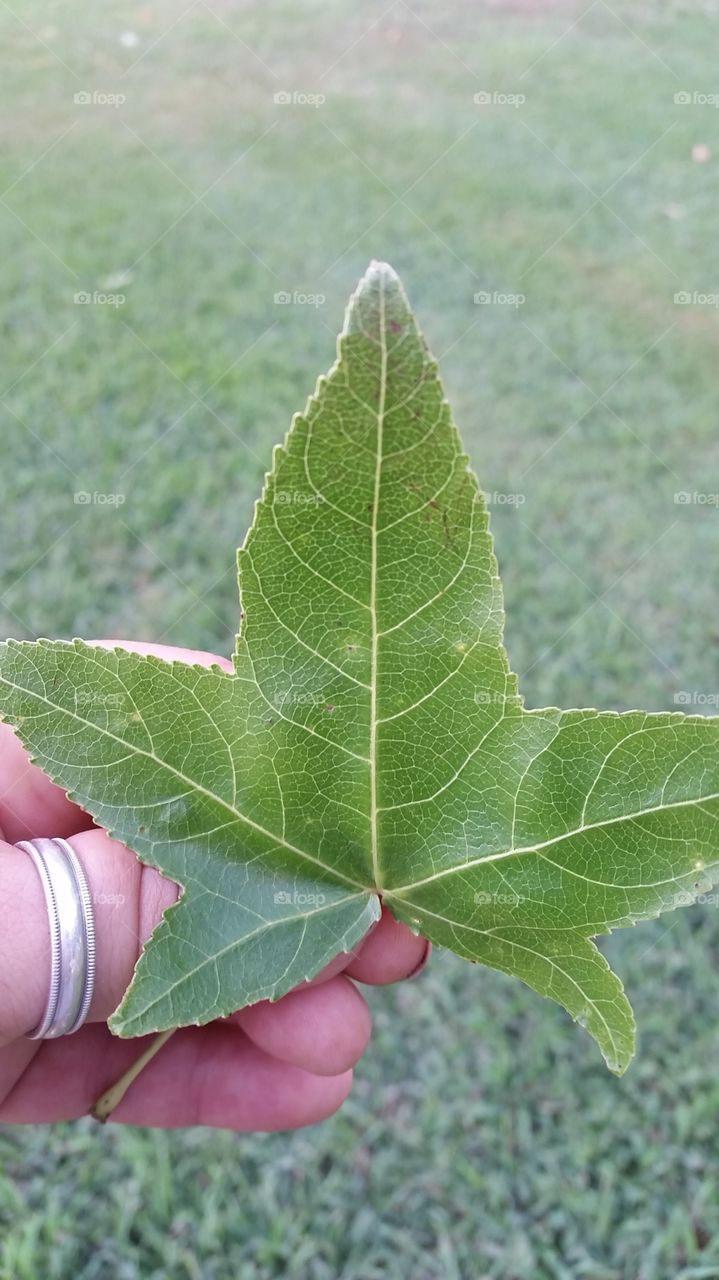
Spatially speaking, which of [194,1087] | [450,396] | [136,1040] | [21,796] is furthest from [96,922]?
[450,396]

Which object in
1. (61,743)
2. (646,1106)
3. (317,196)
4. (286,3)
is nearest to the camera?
(61,743)

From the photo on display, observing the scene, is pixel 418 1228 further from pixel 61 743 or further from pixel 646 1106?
pixel 61 743

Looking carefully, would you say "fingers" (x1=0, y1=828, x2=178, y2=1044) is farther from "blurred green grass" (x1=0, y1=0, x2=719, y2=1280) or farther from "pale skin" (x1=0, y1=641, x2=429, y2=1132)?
"blurred green grass" (x1=0, y1=0, x2=719, y2=1280)

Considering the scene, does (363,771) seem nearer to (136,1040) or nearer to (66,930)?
(66,930)

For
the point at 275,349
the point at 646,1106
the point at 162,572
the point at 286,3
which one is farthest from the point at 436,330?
the point at 286,3

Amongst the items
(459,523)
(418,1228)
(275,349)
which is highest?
(459,523)
